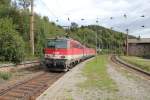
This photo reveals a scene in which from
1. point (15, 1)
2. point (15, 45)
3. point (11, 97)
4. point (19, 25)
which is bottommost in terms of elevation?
point (11, 97)

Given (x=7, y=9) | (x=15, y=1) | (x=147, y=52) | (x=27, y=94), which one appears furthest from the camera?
(x=147, y=52)

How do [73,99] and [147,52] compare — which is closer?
[73,99]

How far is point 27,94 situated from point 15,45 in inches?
616

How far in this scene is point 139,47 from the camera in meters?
110

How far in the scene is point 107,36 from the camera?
461 feet

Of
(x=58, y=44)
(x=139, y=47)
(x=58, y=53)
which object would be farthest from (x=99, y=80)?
(x=139, y=47)

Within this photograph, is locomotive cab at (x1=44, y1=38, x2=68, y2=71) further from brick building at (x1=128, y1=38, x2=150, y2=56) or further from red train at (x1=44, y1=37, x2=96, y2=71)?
brick building at (x1=128, y1=38, x2=150, y2=56)

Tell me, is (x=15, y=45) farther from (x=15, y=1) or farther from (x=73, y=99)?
(x=15, y=1)

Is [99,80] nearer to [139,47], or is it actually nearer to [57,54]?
[57,54]

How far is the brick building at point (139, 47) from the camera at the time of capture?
106975 millimetres

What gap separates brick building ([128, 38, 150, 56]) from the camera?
351 ft

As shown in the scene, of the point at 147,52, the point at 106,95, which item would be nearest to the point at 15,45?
the point at 106,95

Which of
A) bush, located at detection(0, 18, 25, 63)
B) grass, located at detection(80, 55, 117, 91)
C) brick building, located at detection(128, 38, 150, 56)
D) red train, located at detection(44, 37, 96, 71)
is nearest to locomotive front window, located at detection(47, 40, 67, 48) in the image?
red train, located at detection(44, 37, 96, 71)

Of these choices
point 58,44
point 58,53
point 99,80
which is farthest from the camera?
point 58,44
